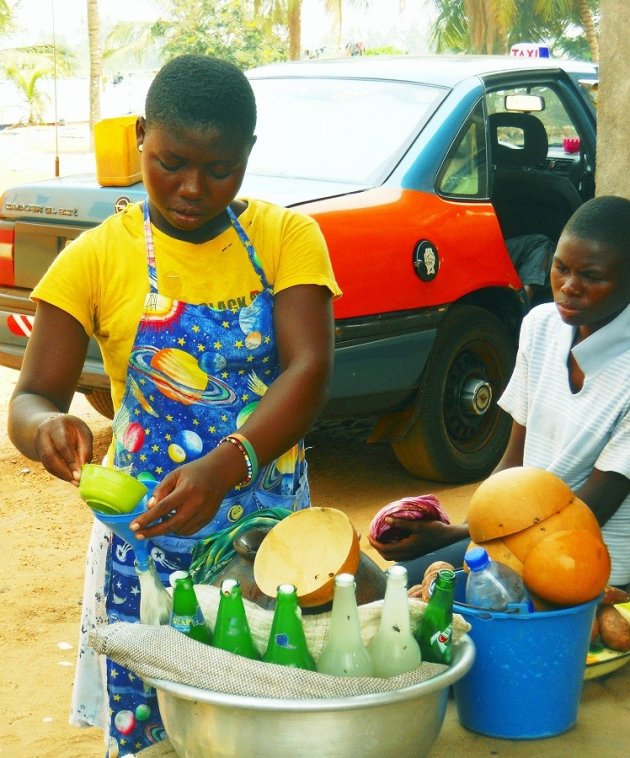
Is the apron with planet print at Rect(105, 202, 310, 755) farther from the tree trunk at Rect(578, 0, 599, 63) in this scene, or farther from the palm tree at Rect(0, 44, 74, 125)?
the palm tree at Rect(0, 44, 74, 125)

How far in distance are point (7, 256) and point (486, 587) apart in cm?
389

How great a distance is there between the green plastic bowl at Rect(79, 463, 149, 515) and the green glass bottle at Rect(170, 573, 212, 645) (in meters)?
0.14

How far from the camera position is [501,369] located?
545cm

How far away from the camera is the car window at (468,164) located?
5.04m

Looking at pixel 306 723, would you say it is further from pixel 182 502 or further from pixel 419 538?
pixel 419 538

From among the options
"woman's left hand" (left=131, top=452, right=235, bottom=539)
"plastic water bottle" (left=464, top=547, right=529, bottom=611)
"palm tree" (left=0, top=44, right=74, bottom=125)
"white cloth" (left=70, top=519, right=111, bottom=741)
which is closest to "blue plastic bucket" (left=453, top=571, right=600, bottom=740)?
"plastic water bottle" (left=464, top=547, right=529, bottom=611)

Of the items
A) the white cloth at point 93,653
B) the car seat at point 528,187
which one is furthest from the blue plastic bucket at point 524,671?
the car seat at point 528,187

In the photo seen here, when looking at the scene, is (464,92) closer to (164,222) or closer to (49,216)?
(49,216)

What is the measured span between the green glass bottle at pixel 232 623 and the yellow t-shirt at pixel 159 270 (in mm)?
566

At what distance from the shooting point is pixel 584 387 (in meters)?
2.60

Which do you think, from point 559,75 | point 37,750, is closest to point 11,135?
point 559,75

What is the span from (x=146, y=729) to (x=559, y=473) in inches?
44.9

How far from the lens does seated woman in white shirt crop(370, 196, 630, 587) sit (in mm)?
2539

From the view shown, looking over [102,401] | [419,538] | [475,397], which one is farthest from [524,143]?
[419,538]
